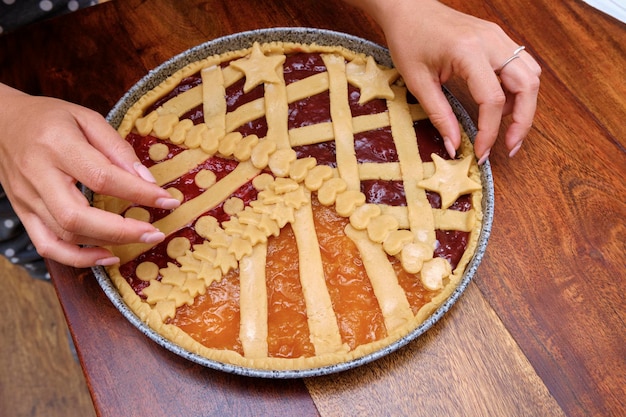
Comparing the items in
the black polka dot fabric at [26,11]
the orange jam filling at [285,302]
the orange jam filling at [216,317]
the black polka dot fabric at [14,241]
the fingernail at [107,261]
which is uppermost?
the black polka dot fabric at [26,11]

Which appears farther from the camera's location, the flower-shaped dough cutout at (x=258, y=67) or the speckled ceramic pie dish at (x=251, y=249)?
the flower-shaped dough cutout at (x=258, y=67)

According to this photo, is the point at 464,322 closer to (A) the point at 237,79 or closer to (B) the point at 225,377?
(B) the point at 225,377

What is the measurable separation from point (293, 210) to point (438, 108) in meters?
0.32

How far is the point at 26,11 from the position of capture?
Answer: 1.23 metres

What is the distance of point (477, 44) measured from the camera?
0.99m

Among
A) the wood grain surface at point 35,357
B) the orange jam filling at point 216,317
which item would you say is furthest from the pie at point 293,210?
the wood grain surface at point 35,357

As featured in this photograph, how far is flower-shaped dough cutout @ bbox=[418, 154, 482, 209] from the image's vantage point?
99 cm

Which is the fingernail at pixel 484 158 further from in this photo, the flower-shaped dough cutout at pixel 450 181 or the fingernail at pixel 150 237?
the fingernail at pixel 150 237

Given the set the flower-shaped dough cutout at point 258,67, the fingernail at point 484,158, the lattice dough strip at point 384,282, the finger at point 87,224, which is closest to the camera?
the finger at point 87,224

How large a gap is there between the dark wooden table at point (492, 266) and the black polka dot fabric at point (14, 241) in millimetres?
266

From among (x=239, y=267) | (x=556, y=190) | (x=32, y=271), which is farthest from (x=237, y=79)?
(x=32, y=271)

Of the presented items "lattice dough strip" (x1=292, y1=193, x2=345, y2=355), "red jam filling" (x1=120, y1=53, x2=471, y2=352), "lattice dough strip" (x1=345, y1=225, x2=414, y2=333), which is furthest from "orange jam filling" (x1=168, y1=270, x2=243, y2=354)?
"lattice dough strip" (x1=345, y1=225, x2=414, y2=333)

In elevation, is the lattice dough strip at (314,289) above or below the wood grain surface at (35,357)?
above

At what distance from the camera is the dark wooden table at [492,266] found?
2.86 feet
